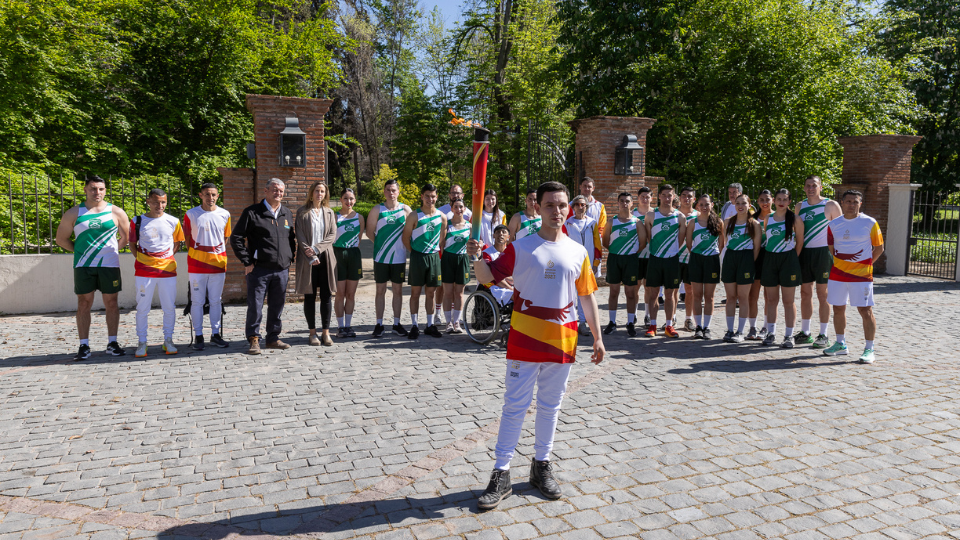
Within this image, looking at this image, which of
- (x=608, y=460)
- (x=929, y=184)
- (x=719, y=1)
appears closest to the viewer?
(x=608, y=460)

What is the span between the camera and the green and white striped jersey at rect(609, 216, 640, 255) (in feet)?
27.7

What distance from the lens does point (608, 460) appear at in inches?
173

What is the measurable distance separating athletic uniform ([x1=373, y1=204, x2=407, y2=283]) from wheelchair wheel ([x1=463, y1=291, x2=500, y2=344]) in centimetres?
105

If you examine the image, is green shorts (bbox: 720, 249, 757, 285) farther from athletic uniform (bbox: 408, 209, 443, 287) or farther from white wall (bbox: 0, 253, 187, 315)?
white wall (bbox: 0, 253, 187, 315)

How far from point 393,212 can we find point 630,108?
36.8 ft

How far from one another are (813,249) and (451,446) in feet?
Answer: 18.7

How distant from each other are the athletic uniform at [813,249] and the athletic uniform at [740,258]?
1.90 feet

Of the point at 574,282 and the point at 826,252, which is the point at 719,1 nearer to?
the point at 826,252

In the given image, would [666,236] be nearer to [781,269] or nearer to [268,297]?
[781,269]

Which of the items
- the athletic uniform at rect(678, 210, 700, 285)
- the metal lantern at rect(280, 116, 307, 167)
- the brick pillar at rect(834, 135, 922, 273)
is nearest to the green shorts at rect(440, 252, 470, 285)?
the athletic uniform at rect(678, 210, 700, 285)

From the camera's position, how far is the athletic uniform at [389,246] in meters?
8.38

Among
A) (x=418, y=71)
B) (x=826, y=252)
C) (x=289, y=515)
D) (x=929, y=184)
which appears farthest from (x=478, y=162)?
(x=418, y=71)

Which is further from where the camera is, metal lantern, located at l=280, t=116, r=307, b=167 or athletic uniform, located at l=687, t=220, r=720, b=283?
metal lantern, located at l=280, t=116, r=307, b=167

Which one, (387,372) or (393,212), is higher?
(393,212)
